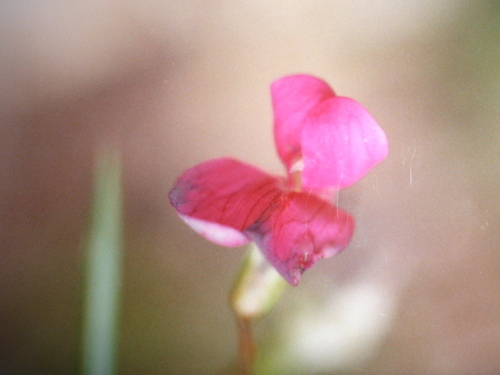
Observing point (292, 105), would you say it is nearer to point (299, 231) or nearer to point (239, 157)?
point (239, 157)

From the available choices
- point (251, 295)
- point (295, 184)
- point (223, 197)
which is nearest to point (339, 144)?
point (295, 184)

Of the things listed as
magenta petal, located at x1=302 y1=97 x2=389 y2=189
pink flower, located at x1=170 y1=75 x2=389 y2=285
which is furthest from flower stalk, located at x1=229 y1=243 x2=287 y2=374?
magenta petal, located at x1=302 y1=97 x2=389 y2=189

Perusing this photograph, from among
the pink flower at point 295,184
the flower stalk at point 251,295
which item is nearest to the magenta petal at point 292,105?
the pink flower at point 295,184

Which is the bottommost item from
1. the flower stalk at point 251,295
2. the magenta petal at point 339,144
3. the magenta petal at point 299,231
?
the flower stalk at point 251,295

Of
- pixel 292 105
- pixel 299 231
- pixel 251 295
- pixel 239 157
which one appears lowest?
pixel 251 295

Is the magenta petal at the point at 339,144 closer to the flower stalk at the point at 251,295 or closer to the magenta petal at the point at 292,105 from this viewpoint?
the magenta petal at the point at 292,105

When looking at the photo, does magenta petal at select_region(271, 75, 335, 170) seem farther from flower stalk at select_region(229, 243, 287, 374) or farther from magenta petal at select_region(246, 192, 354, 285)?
flower stalk at select_region(229, 243, 287, 374)
